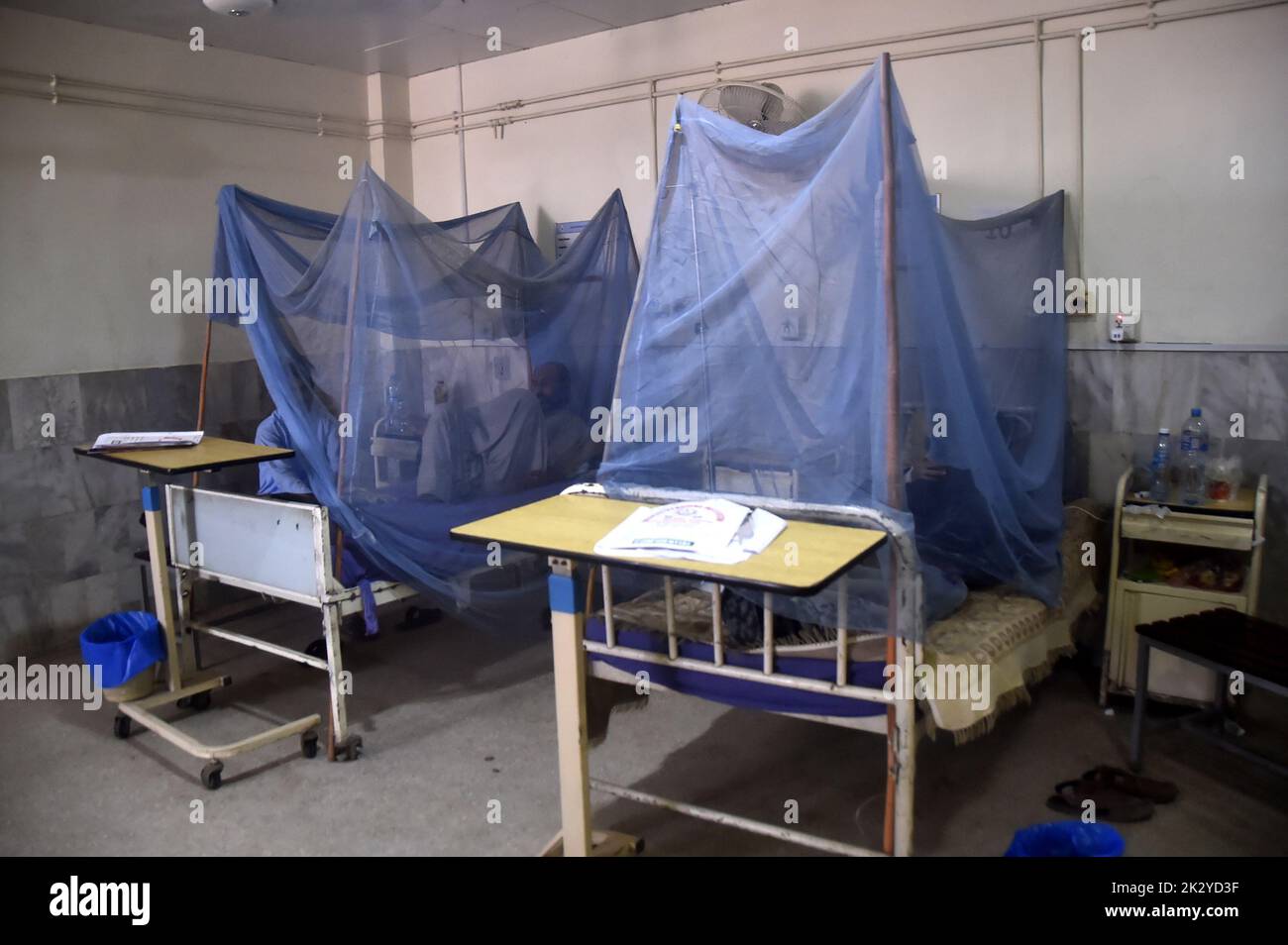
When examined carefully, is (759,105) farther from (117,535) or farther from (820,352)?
(117,535)

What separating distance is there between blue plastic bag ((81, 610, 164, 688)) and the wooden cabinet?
3.21m

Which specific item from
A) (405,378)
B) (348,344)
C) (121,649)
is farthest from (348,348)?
(121,649)

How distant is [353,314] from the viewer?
10.2ft

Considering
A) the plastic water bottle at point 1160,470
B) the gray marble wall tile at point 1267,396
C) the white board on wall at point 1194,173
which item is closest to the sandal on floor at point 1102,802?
the plastic water bottle at point 1160,470

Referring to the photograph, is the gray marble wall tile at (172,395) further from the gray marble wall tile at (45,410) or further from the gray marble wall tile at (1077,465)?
the gray marble wall tile at (1077,465)

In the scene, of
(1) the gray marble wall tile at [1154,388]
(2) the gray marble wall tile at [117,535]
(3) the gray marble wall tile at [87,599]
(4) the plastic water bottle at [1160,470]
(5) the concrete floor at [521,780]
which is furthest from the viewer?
(2) the gray marble wall tile at [117,535]

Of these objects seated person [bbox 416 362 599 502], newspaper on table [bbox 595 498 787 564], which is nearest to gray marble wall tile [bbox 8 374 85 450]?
seated person [bbox 416 362 599 502]

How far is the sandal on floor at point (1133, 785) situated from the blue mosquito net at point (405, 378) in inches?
75.0

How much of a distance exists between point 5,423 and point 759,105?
10.8 ft

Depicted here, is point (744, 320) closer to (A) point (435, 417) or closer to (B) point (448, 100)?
(A) point (435, 417)

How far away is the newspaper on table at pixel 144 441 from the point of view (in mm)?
3307

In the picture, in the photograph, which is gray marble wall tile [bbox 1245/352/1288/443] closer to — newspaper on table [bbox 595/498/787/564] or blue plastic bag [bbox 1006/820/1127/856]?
blue plastic bag [bbox 1006/820/1127/856]

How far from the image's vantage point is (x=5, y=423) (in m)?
3.86
